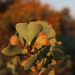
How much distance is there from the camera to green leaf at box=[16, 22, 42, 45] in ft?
Answer: 1.46

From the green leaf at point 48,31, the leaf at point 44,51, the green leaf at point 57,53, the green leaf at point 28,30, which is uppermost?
the green leaf at point 28,30

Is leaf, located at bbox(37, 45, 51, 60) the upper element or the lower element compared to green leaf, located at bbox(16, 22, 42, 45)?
lower

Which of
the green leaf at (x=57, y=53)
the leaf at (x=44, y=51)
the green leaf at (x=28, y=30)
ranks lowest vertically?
the green leaf at (x=57, y=53)

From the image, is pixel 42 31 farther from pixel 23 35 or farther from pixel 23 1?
pixel 23 1

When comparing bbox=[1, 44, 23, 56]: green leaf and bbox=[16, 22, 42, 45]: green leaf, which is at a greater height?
bbox=[16, 22, 42, 45]: green leaf

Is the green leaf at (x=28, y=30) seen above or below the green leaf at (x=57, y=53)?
above

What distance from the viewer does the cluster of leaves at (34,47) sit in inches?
17.4

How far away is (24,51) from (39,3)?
5938mm

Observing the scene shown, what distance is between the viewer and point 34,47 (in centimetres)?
47

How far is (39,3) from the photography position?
631cm

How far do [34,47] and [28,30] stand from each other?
4 centimetres

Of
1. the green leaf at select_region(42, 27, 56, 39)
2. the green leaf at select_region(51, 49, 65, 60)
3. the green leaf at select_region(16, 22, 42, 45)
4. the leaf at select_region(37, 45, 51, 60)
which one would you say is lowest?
the green leaf at select_region(51, 49, 65, 60)

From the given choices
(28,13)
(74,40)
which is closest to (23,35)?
(28,13)

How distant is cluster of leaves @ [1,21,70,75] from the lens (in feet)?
1.45
